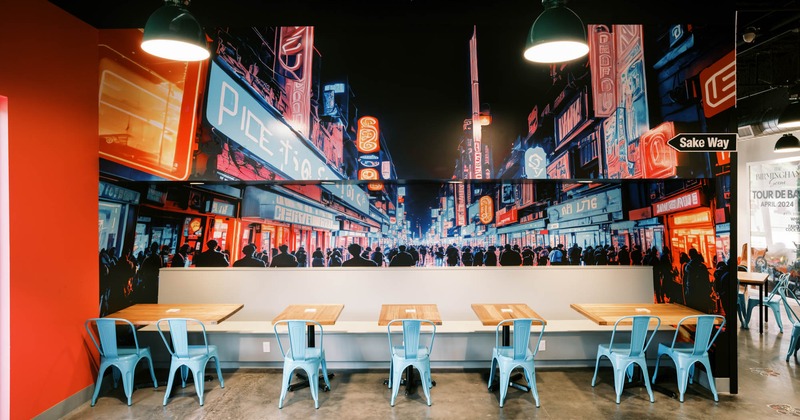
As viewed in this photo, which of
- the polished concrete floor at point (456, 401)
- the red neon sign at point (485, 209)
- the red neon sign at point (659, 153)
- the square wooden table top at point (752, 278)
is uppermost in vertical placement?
the red neon sign at point (659, 153)

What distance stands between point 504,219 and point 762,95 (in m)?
5.79

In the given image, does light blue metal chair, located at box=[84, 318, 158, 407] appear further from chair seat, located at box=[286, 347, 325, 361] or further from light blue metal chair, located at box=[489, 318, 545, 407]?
light blue metal chair, located at box=[489, 318, 545, 407]

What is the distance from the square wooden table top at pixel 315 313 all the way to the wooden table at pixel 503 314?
165cm

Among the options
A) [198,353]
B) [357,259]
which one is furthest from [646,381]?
[198,353]

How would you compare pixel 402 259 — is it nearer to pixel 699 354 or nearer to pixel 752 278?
pixel 699 354

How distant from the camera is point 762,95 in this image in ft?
26.0

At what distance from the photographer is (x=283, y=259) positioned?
6.29m

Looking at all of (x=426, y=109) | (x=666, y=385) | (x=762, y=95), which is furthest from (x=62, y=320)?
(x=762, y=95)

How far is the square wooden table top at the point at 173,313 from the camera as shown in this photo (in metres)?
4.71

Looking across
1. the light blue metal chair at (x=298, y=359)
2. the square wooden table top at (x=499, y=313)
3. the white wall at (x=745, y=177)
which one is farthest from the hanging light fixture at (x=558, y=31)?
the white wall at (x=745, y=177)

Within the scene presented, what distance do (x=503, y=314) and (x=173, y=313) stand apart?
381 cm

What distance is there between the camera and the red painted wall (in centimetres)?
373

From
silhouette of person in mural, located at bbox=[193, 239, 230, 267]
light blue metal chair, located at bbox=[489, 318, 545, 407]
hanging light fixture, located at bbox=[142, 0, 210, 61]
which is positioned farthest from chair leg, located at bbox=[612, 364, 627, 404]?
silhouette of person in mural, located at bbox=[193, 239, 230, 267]

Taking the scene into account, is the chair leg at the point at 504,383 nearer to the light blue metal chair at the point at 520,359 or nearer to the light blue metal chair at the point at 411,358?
the light blue metal chair at the point at 520,359
